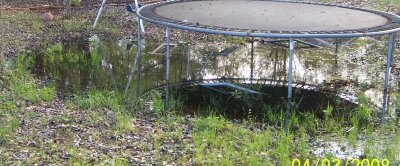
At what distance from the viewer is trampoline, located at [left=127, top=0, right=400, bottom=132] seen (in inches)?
172

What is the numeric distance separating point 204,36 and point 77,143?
4.52 m

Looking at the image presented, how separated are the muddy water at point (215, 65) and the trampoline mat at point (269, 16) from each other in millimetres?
499

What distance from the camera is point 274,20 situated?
5.18 meters

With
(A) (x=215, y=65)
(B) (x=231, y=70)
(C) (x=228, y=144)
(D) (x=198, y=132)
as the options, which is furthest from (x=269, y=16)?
(C) (x=228, y=144)

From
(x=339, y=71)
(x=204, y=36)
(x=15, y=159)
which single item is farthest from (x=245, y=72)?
(x=15, y=159)

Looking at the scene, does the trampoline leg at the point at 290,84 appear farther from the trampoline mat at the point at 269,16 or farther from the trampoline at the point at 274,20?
the trampoline mat at the point at 269,16

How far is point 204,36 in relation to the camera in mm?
7719

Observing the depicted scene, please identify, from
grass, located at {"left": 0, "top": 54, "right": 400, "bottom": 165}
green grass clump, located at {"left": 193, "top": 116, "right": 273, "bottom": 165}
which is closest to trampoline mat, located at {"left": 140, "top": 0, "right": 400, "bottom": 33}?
grass, located at {"left": 0, "top": 54, "right": 400, "bottom": 165}

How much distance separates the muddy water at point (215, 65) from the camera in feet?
17.3

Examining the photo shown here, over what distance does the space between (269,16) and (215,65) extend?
3.53ft
